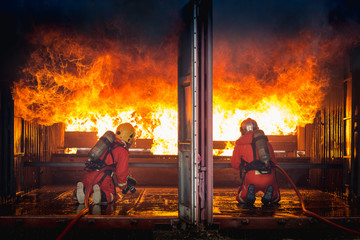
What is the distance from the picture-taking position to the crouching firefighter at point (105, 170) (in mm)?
5902

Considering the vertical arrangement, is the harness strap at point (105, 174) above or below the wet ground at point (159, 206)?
above

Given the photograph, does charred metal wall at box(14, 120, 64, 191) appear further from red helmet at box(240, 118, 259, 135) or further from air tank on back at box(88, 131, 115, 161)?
red helmet at box(240, 118, 259, 135)

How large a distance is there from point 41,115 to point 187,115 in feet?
15.6

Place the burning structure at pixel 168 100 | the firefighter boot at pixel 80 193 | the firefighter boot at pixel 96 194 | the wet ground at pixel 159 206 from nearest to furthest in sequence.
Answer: the wet ground at pixel 159 206
the firefighter boot at pixel 96 194
the firefighter boot at pixel 80 193
the burning structure at pixel 168 100

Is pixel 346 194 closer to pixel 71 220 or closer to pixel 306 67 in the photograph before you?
pixel 306 67

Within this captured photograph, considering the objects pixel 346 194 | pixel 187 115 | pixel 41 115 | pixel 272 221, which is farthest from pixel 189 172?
pixel 41 115

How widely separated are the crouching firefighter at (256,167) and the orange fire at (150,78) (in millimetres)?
2978

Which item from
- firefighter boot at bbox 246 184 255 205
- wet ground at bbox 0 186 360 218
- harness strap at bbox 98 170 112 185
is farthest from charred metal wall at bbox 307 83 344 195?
harness strap at bbox 98 170 112 185

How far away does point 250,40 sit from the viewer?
869 cm

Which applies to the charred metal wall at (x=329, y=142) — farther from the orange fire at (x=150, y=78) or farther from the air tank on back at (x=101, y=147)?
the air tank on back at (x=101, y=147)

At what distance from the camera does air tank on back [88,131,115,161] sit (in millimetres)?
5922

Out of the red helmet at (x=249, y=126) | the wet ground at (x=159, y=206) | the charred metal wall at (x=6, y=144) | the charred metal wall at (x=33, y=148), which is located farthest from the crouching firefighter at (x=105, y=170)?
the red helmet at (x=249, y=126)

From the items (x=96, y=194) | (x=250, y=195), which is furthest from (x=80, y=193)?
(x=250, y=195)

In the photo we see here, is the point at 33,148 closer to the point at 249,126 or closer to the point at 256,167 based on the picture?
the point at 249,126
